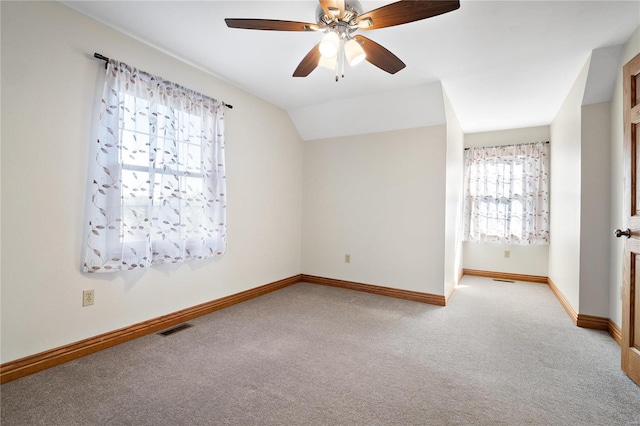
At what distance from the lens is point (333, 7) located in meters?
1.70

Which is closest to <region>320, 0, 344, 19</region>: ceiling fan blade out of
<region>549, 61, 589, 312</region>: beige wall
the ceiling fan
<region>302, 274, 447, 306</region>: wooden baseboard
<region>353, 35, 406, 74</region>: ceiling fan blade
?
the ceiling fan

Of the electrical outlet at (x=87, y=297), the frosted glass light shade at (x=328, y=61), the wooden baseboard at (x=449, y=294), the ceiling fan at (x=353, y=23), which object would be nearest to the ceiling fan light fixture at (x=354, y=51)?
the ceiling fan at (x=353, y=23)

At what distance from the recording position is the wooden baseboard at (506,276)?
477 cm

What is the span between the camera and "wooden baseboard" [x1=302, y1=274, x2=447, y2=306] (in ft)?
11.7

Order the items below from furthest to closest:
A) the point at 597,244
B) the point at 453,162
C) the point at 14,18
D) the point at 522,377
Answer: the point at 453,162 < the point at 597,244 < the point at 522,377 < the point at 14,18

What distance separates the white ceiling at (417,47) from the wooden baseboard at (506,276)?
2590 mm

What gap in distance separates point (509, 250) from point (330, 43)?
4639 mm

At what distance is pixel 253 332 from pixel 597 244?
3.29 meters

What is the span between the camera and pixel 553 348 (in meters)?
2.45

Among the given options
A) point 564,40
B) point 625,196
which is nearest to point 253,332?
point 625,196

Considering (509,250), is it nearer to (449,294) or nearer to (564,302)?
(564,302)

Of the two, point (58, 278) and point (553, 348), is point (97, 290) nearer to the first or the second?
point (58, 278)

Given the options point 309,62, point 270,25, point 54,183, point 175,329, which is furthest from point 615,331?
point 54,183

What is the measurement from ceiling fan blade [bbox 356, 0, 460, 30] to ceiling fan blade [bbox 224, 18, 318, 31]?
325 millimetres
